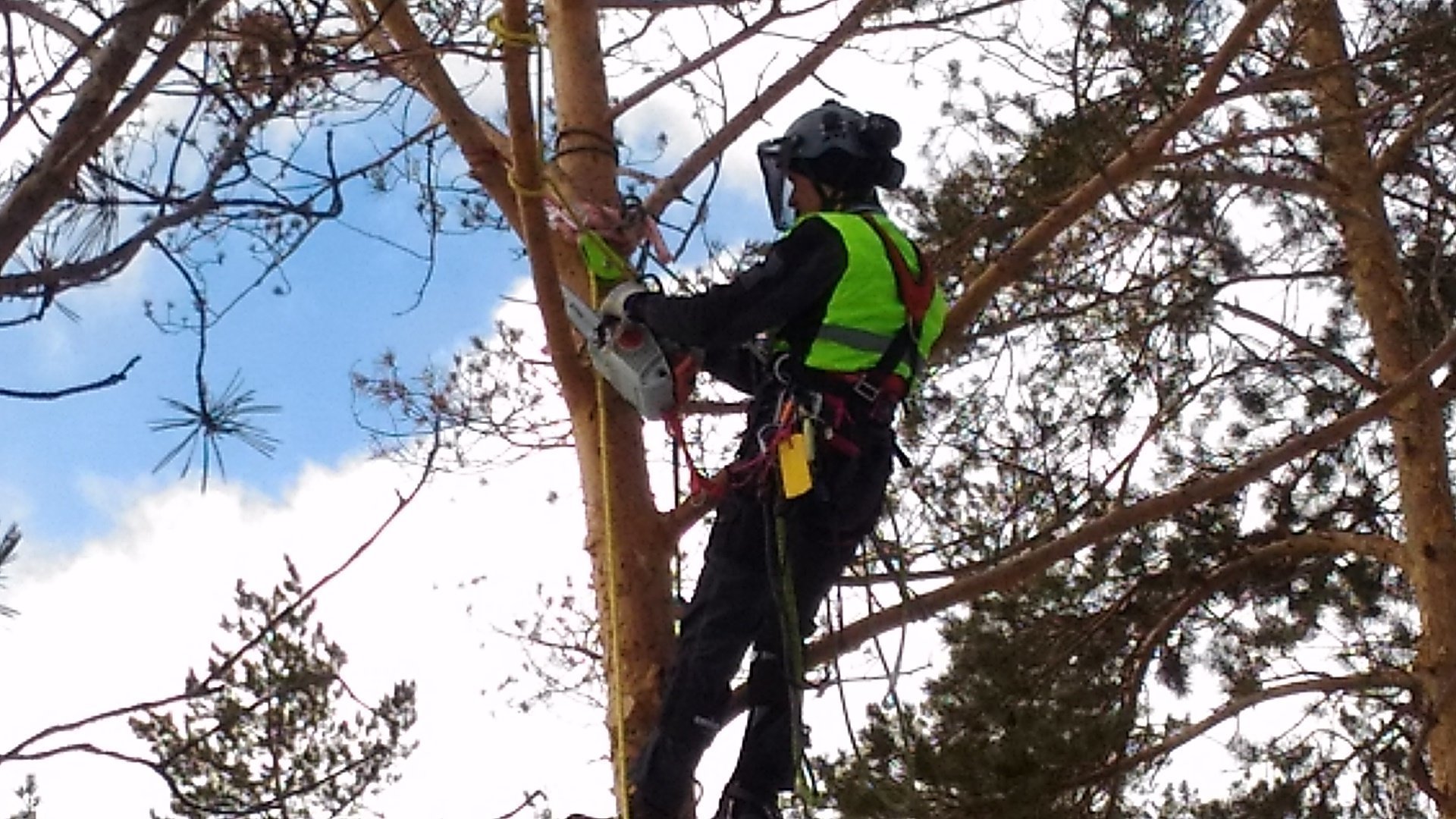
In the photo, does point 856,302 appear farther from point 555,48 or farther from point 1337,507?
point 1337,507

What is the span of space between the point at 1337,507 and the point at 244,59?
5.55 m

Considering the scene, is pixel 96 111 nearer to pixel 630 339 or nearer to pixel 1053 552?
pixel 630 339

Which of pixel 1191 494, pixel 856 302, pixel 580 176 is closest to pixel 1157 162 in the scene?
pixel 1191 494

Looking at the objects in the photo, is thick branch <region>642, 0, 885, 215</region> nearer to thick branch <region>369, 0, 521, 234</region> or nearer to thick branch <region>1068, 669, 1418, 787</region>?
thick branch <region>369, 0, 521, 234</region>

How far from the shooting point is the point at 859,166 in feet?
11.0

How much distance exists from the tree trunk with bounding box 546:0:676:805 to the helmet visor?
425 millimetres

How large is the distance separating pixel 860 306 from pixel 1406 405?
147 inches

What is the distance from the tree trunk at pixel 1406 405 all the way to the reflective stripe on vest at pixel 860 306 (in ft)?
10.6

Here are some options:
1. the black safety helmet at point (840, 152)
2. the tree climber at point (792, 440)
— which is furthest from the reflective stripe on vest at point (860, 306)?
the black safety helmet at point (840, 152)

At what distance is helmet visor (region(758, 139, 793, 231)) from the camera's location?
11.1 feet

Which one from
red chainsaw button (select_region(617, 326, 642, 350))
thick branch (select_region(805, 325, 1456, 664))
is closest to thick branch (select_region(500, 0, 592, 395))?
red chainsaw button (select_region(617, 326, 642, 350))

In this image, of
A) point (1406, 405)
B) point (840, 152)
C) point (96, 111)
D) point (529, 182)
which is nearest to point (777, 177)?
point (840, 152)

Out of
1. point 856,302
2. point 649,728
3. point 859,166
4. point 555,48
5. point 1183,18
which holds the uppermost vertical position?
point 1183,18

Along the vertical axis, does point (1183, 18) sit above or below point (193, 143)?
above
